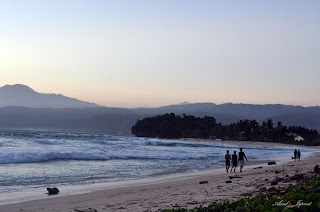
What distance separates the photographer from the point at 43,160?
2442 cm

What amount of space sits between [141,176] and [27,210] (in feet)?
27.5

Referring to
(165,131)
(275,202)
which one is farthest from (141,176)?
(165,131)

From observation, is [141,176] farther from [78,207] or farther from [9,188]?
[78,207]

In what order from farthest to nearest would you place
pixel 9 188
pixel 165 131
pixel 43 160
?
pixel 165 131, pixel 43 160, pixel 9 188

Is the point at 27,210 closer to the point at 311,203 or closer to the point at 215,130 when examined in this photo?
the point at 311,203

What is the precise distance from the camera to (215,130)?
124750 millimetres

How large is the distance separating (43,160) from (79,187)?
37.9 ft

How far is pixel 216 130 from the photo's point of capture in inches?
4894

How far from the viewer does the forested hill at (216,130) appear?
10381 centimetres

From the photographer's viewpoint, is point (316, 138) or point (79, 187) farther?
point (316, 138)

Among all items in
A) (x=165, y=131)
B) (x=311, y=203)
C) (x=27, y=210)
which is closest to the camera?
(x=311, y=203)

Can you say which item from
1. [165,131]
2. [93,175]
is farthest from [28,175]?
[165,131]

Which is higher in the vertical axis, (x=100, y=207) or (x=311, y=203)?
(x=311, y=203)

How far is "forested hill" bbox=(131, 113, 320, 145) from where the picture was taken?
341 ft
